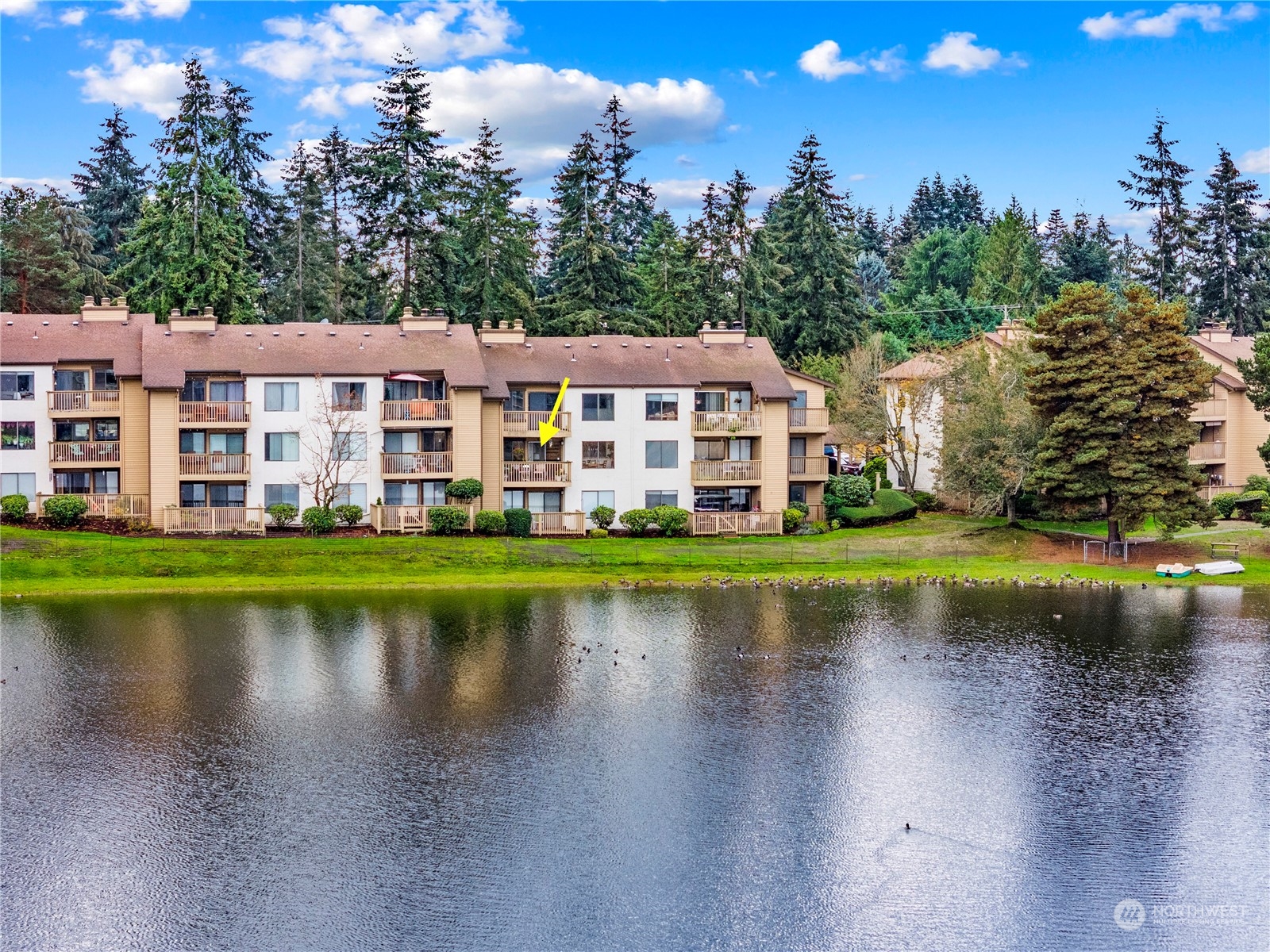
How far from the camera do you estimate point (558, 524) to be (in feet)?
217

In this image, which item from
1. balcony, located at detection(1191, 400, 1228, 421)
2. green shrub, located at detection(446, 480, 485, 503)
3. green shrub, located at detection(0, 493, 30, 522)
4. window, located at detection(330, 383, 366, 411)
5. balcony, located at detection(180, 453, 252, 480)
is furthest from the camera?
balcony, located at detection(1191, 400, 1228, 421)

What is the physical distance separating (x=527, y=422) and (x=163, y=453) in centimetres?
1809

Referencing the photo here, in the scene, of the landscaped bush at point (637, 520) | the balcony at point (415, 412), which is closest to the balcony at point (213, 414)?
the balcony at point (415, 412)

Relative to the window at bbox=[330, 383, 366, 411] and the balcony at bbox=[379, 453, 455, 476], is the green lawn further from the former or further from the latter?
the window at bbox=[330, 383, 366, 411]

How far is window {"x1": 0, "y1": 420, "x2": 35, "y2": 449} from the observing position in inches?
2520

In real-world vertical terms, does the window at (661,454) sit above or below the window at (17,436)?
below

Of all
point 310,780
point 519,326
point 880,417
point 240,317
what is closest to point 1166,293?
point 880,417

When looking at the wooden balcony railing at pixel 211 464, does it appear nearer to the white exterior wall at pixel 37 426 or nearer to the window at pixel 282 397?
the window at pixel 282 397

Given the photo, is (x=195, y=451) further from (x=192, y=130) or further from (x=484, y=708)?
(x=484, y=708)

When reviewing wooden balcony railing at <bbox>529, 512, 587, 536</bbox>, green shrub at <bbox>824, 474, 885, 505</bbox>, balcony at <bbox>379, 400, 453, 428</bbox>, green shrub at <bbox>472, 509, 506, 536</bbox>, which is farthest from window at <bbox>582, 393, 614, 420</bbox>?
green shrub at <bbox>824, 474, 885, 505</bbox>

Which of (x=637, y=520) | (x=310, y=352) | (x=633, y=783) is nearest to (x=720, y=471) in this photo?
(x=637, y=520)

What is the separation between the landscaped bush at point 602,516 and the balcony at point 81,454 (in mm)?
24131

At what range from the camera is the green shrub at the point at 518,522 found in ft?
210

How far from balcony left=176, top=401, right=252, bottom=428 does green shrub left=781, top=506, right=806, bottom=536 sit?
2775 cm
